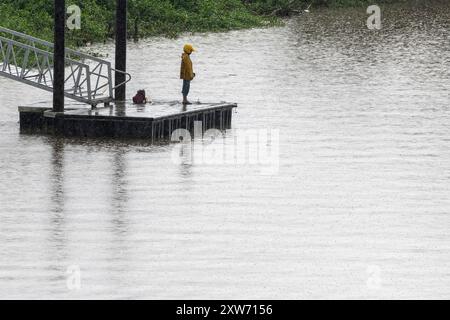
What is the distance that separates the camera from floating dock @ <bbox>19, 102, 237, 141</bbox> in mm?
28047

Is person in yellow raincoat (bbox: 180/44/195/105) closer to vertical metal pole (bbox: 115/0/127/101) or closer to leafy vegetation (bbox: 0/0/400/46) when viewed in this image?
vertical metal pole (bbox: 115/0/127/101)

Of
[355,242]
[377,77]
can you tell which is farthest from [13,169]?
[377,77]

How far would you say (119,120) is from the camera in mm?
28078

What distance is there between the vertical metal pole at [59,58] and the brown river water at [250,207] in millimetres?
922

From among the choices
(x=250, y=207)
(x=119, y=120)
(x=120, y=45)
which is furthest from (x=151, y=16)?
(x=250, y=207)

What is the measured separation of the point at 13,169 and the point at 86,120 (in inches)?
157

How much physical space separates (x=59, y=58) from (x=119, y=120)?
2.09m

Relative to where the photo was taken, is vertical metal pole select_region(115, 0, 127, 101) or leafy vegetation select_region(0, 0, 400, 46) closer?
vertical metal pole select_region(115, 0, 127, 101)

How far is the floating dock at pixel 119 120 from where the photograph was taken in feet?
92.0

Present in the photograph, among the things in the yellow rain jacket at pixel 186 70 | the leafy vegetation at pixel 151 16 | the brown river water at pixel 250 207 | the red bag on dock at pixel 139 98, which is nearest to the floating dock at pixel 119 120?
the red bag on dock at pixel 139 98

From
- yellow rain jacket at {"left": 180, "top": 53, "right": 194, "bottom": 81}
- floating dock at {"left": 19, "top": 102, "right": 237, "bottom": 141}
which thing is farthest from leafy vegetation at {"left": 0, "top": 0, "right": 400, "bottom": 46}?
floating dock at {"left": 19, "top": 102, "right": 237, "bottom": 141}

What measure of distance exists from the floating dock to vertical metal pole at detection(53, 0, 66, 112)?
0.25 meters

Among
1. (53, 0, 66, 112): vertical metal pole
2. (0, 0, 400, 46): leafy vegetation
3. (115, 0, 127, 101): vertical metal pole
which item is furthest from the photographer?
(0, 0, 400, 46): leafy vegetation

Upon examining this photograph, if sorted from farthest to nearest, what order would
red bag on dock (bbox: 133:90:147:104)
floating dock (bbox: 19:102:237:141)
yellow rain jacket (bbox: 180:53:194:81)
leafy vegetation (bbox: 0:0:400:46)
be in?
leafy vegetation (bbox: 0:0:400:46) → yellow rain jacket (bbox: 180:53:194:81) → red bag on dock (bbox: 133:90:147:104) → floating dock (bbox: 19:102:237:141)
